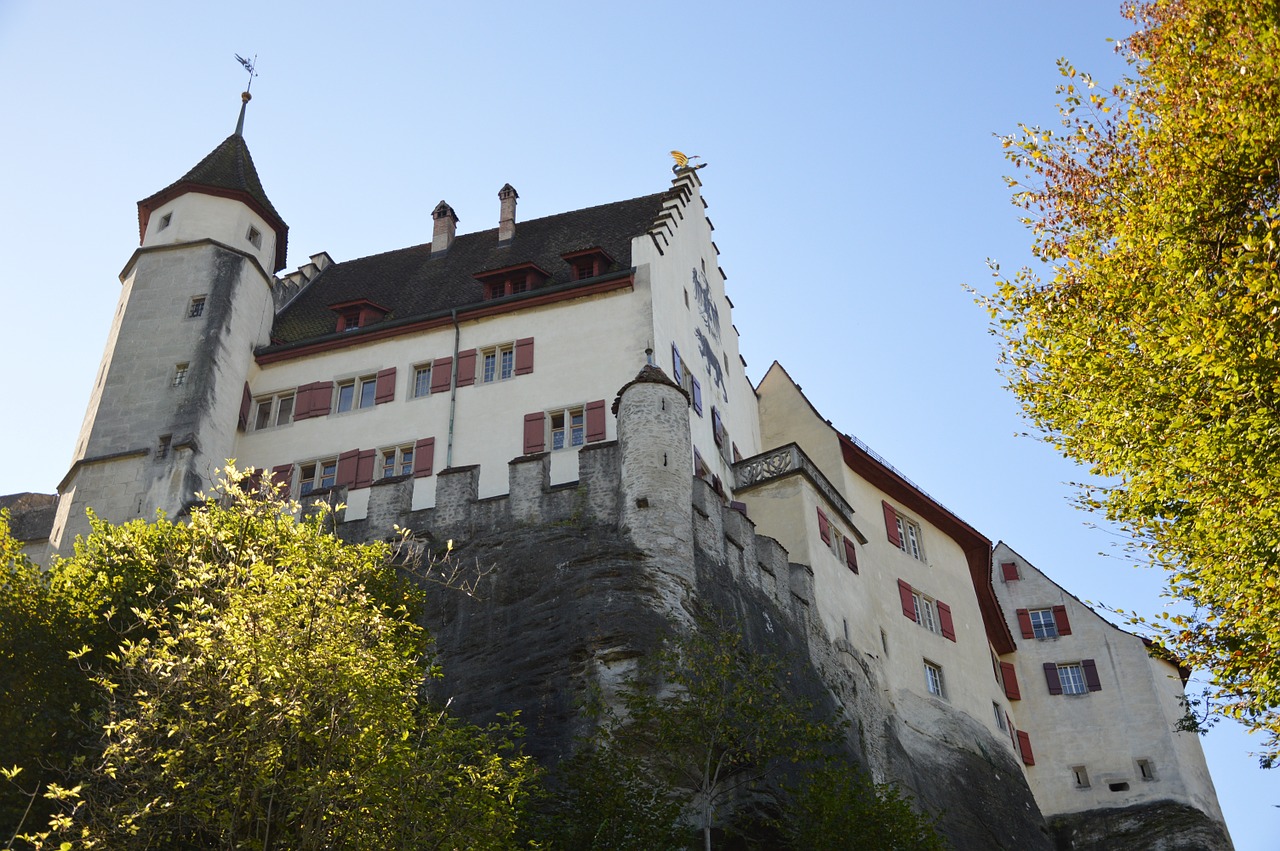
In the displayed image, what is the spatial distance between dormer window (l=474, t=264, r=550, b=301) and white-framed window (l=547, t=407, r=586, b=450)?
198 inches

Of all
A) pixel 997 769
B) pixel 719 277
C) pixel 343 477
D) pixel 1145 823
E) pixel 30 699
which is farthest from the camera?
pixel 719 277

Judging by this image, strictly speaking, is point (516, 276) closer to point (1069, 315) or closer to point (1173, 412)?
point (1069, 315)

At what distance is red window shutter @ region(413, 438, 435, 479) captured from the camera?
1341 inches

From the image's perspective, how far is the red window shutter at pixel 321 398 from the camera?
36.8m

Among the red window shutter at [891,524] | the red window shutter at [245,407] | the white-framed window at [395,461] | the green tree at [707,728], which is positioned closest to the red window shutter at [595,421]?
the white-framed window at [395,461]

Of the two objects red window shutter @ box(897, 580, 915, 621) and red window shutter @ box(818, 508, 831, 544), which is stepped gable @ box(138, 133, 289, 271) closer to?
red window shutter @ box(818, 508, 831, 544)

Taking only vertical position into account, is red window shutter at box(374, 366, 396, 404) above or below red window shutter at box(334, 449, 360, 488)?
above

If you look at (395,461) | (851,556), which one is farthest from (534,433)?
(851,556)

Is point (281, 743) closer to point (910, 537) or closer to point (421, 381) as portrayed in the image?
point (421, 381)

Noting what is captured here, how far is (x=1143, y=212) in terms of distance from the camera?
20703 mm

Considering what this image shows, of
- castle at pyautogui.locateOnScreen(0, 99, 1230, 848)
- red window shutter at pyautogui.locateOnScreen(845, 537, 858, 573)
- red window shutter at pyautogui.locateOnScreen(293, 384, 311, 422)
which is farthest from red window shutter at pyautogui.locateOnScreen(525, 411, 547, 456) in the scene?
red window shutter at pyautogui.locateOnScreen(845, 537, 858, 573)

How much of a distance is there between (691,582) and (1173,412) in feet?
35.7

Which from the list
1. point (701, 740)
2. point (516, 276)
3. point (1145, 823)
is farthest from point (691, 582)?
point (1145, 823)

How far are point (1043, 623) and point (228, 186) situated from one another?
3094cm
